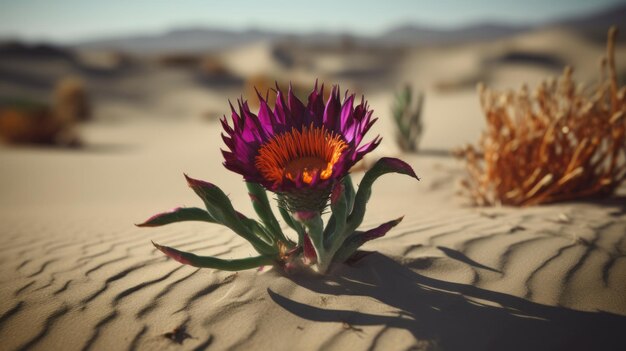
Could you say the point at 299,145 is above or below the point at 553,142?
above

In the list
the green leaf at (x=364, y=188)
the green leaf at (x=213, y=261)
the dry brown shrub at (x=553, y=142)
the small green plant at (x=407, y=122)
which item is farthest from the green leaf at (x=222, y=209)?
the small green plant at (x=407, y=122)

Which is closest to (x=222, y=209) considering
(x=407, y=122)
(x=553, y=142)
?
(x=553, y=142)

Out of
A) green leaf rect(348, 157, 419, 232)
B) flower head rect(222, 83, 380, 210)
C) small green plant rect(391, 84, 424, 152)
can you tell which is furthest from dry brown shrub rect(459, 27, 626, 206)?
small green plant rect(391, 84, 424, 152)

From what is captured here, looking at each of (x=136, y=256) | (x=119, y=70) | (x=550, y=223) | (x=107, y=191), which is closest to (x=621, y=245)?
(x=550, y=223)

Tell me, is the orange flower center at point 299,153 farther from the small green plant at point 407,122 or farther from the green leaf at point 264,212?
the small green plant at point 407,122

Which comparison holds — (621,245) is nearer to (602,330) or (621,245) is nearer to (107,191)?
(602,330)

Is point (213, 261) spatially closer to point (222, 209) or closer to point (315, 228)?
point (222, 209)

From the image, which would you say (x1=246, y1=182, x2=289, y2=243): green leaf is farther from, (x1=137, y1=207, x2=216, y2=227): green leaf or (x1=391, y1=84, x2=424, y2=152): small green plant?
(x1=391, y1=84, x2=424, y2=152): small green plant
